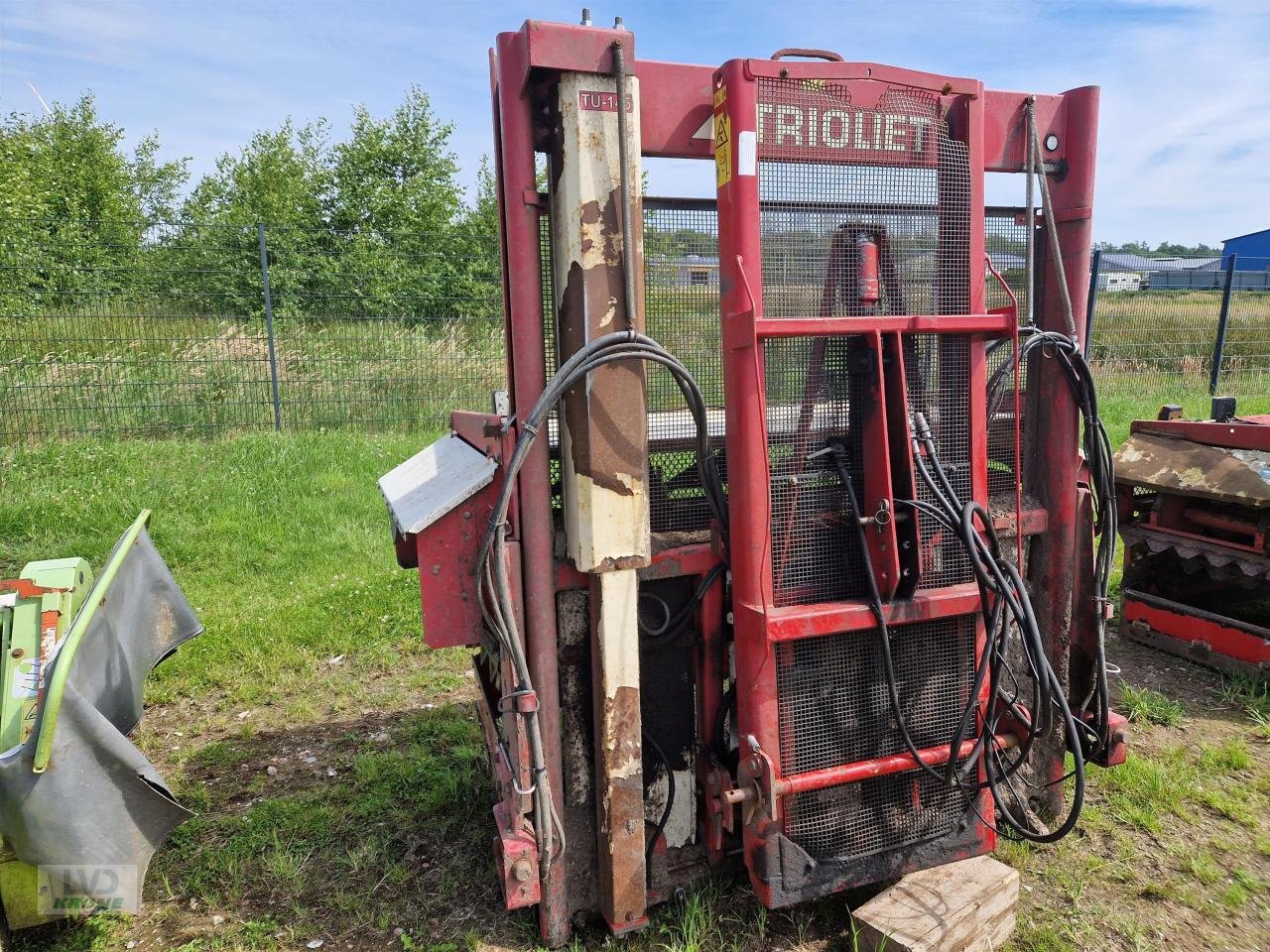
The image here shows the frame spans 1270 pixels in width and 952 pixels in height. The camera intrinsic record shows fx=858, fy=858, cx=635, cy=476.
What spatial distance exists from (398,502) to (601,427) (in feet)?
2.62

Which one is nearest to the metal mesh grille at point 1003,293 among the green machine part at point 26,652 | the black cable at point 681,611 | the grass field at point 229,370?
the black cable at point 681,611

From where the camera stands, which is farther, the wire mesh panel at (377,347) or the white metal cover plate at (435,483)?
the wire mesh panel at (377,347)

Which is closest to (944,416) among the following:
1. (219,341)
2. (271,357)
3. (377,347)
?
(377,347)

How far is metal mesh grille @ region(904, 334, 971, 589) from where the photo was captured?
2.44 m

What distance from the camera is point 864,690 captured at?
250 cm

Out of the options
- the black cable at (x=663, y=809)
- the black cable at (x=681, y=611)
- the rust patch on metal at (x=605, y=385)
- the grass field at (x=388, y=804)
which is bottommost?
the grass field at (x=388, y=804)

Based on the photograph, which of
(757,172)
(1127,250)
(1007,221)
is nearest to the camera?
(757,172)

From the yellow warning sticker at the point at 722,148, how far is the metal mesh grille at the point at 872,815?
5.63 feet

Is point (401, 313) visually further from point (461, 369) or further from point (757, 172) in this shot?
point (757, 172)

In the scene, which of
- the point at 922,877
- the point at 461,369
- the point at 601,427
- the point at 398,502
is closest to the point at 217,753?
the point at 398,502

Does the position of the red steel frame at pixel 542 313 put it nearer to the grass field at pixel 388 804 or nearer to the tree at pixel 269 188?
the grass field at pixel 388 804

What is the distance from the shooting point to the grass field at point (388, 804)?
261 centimetres

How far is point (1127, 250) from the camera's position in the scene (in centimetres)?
1026

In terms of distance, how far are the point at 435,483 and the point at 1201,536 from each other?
3.85 metres
